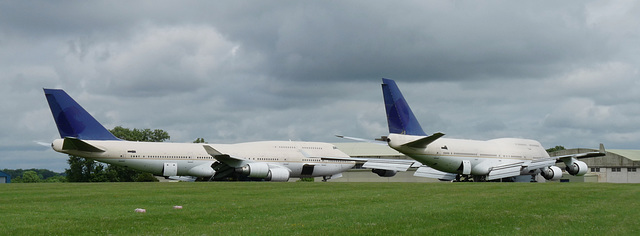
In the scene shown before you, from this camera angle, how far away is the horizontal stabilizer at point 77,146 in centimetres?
4891

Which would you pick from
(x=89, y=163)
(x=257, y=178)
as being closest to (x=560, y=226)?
(x=257, y=178)

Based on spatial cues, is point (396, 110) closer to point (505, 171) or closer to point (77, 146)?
point (505, 171)

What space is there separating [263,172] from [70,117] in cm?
1736

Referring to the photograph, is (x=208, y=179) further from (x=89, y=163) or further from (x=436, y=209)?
(x=89, y=163)

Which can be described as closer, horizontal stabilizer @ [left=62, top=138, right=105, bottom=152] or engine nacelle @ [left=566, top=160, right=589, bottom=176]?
horizontal stabilizer @ [left=62, top=138, right=105, bottom=152]

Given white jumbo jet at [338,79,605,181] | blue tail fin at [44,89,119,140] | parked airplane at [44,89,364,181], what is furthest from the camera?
parked airplane at [44,89,364,181]

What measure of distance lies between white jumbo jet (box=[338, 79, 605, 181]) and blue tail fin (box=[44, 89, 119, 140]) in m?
25.7

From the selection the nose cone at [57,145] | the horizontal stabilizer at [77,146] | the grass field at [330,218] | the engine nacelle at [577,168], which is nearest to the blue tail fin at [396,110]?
→ the engine nacelle at [577,168]

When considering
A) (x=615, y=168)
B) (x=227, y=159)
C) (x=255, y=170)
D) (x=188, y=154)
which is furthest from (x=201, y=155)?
(x=615, y=168)

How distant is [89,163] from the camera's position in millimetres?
104875

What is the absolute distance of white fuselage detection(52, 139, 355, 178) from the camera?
53.9 meters

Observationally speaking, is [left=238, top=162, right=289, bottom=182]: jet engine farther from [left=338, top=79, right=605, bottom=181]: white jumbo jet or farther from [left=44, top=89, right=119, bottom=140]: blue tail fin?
[left=44, top=89, right=119, bottom=140]: blue tail fin

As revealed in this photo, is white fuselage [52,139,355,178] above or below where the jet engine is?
above

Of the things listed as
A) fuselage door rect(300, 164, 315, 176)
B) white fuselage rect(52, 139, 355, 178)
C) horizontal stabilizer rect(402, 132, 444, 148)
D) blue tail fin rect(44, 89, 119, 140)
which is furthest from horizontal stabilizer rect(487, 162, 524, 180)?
blue tail fin rect(44, 89, 119, 140)
